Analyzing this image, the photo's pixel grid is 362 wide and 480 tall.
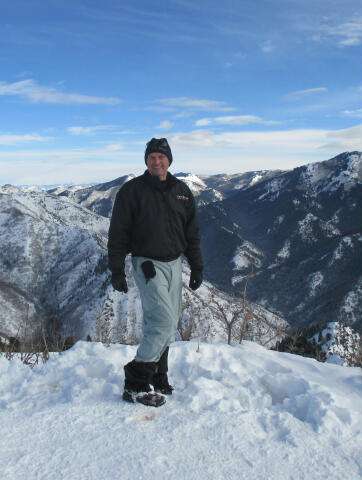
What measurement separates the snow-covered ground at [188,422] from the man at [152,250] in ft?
1.24

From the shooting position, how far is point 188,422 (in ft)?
12.2

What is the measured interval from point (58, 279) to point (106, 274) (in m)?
21.4

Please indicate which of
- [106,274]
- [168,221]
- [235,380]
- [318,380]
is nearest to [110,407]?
[235,380]

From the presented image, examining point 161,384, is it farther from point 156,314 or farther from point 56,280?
point 56,280

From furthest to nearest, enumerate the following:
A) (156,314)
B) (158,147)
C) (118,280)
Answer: (158,147), (118,280), (156,314)

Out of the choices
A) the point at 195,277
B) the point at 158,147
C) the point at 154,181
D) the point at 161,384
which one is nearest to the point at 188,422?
the point at 161,384

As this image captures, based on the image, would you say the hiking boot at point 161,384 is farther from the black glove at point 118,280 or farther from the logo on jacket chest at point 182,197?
the logo on jacket chest at point 182,197

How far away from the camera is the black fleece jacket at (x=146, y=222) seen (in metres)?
4.52

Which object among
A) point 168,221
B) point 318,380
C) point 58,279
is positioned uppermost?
point 168,221

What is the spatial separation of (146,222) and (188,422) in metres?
2.32

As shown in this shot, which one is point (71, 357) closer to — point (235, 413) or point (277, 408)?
point (235, 413)

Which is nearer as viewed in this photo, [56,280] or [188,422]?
[188,422]

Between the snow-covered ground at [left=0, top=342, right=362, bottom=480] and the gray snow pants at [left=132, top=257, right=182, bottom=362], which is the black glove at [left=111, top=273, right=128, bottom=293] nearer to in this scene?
the gray snow pants at [left=132, top=257, right=182, bottom=362]

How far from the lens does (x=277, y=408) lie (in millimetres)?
4113
